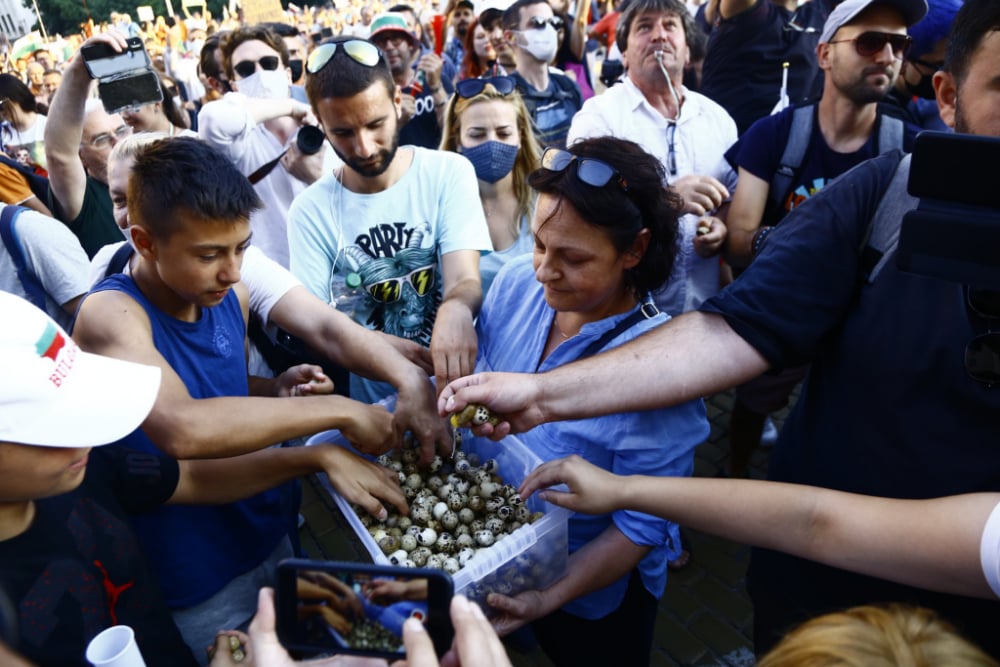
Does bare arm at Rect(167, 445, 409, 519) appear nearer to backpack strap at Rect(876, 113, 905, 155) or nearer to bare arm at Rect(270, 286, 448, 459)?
bare arm at Rect(270, 286, 448, 459)

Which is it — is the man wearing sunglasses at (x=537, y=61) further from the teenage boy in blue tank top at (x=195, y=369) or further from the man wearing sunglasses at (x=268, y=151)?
the teenage boy in blue tank top at (x=195, y=369)

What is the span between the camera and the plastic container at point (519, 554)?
1854 mm

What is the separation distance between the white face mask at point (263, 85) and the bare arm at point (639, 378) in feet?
13.9

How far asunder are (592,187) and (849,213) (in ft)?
2.50

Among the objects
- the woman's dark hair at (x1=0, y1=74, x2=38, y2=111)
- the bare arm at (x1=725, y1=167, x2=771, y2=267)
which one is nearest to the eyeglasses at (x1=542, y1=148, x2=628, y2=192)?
the bare arm at (x1=725, y1=167, x2=771, y2=267)

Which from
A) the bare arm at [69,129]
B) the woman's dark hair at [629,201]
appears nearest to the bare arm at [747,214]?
the woman's dark hair at [629,201]

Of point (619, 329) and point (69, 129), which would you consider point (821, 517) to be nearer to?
point (619, 329)

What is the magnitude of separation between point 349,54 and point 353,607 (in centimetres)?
256

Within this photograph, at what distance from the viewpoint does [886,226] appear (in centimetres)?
164

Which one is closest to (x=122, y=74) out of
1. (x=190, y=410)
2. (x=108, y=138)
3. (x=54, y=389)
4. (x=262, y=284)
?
(x=108, y=138)

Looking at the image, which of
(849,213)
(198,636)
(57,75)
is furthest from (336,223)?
(57,75)

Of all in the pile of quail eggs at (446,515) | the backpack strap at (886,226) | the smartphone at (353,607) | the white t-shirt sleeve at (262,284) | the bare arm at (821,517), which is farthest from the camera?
the white t-shirt sleeve at (262,284)

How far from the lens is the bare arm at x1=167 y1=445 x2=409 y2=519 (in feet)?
6.64

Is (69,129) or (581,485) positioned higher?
(69,129)
